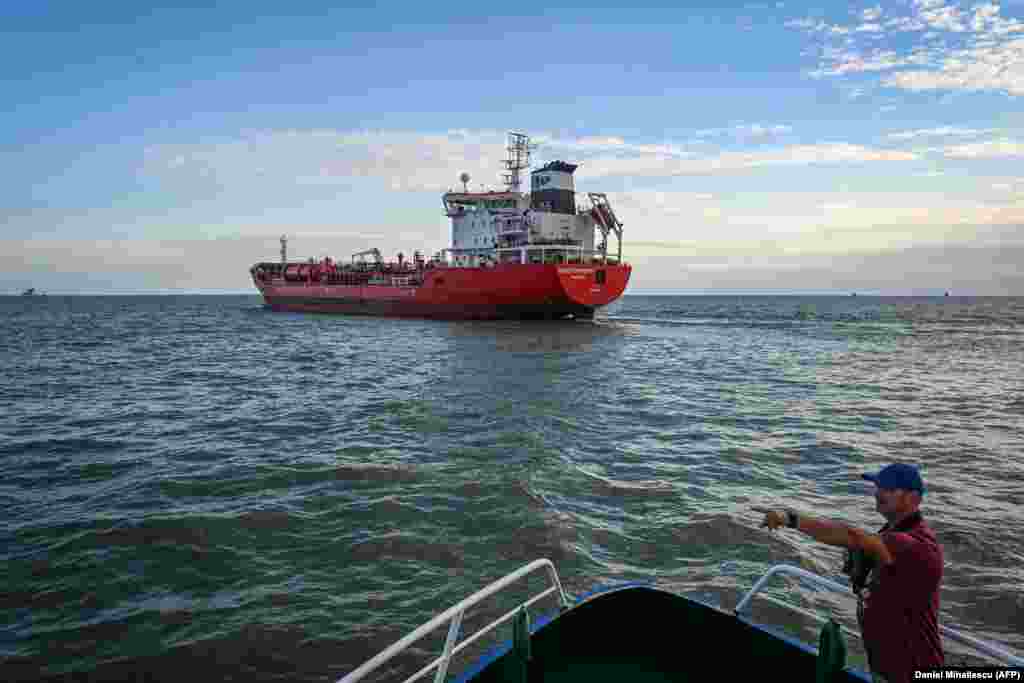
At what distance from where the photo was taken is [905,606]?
2365 millimetres

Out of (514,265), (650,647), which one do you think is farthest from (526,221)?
(650,647)

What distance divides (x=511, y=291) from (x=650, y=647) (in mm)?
32580

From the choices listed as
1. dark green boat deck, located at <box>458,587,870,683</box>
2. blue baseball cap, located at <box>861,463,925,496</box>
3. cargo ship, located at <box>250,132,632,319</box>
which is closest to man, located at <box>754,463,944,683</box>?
blue baseball cap, located at <box>861,463,925,496</box>

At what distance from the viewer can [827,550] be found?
6754 mm

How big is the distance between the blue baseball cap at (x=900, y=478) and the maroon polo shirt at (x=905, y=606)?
0.41 ft

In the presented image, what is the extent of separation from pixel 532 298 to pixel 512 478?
2730cm

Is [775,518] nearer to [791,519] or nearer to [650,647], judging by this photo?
[791,519]

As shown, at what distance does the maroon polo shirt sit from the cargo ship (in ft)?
101

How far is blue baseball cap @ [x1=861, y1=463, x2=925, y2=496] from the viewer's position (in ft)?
7.82

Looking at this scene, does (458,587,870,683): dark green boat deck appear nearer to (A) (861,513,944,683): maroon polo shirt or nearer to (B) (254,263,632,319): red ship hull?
(A) (861,513,944,683): maroon polo shirt

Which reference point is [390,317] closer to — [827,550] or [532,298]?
[532,298]

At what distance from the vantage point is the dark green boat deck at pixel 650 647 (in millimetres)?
3318

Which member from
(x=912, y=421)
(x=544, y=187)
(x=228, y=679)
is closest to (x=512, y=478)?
(x=228, y=679)

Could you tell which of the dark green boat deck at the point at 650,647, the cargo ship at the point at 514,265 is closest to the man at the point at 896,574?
the dark green boat deck at the point at 650,647
